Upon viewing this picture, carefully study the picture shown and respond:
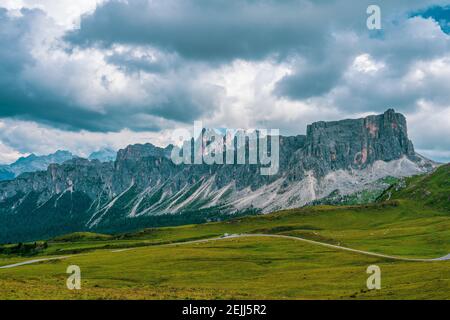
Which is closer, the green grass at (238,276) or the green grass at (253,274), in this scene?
the green grass at (238,276)

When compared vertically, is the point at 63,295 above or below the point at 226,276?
above

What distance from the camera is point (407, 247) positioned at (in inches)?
6855

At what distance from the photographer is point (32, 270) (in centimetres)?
15725

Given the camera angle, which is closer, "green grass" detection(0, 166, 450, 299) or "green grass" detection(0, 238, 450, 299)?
"green grass" detection(0, 238, 450, 299)

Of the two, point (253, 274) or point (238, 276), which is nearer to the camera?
point (238, 276)

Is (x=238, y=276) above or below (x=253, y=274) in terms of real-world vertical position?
below

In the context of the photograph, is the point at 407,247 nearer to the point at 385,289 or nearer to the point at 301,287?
the point at 301,287
